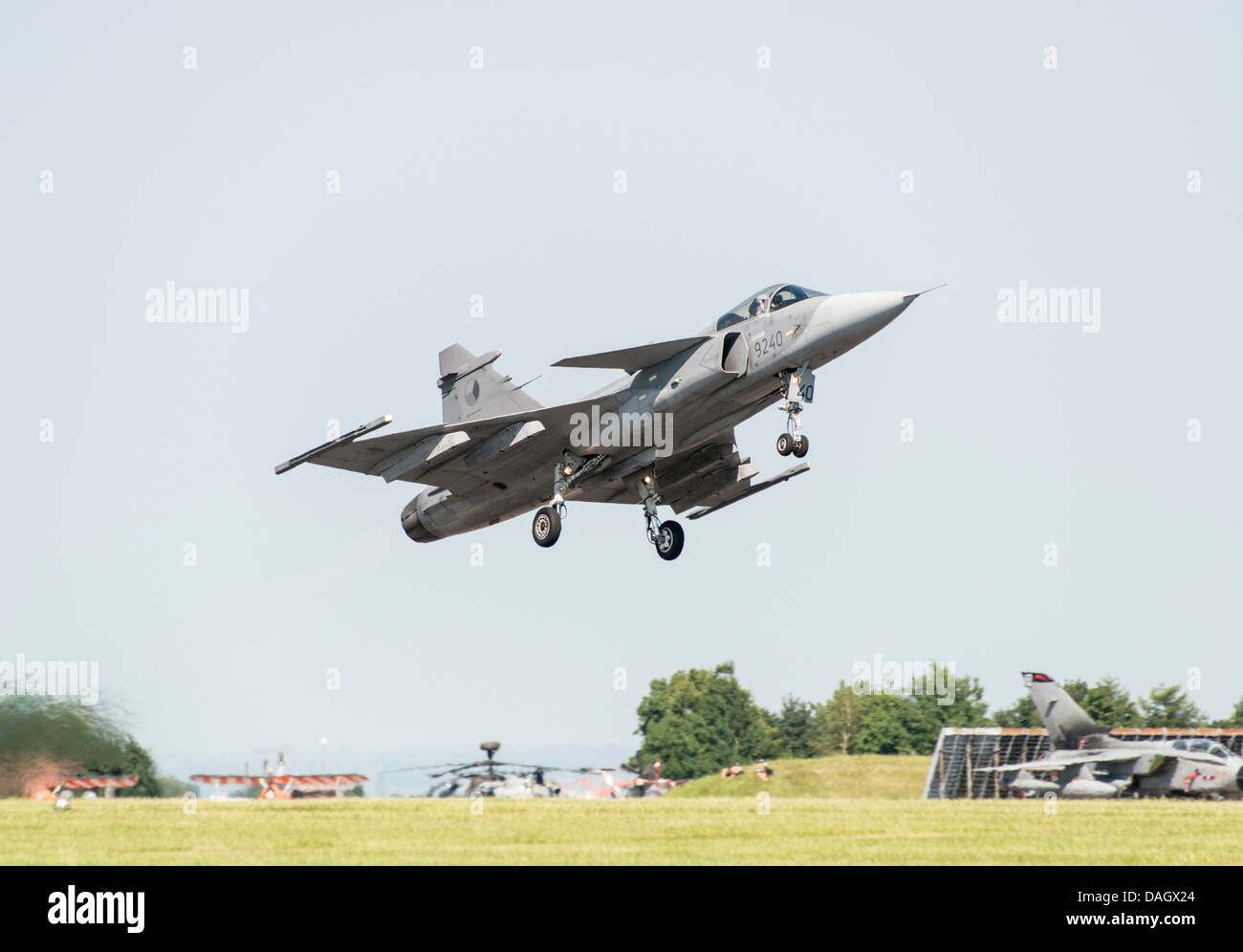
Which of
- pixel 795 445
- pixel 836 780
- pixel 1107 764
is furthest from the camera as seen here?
pixel 836 780

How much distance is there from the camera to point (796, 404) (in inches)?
897

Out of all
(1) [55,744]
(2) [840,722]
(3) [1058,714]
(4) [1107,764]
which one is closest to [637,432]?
(1) [55,744]

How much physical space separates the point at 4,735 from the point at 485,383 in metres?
12.7

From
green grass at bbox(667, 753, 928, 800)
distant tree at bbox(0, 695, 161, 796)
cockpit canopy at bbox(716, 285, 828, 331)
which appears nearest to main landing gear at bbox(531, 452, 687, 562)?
cockpit canopy at bbox(716, 285, 828, 331)

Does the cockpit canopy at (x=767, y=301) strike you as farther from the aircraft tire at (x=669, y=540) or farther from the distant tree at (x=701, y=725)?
the distant tree at (x=701, y=725)

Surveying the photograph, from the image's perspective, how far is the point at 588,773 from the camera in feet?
129

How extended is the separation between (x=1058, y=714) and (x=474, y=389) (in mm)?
22301

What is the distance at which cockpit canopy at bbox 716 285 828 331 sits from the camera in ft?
76.6

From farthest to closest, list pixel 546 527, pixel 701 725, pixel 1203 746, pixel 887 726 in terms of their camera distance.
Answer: pixel 701 725 < pixel 887 726 < pixel 1203 746 < pixel 546 527

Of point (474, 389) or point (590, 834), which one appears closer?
point (590, 834)

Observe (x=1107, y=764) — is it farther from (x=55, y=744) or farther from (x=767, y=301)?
(x=55, y=744)

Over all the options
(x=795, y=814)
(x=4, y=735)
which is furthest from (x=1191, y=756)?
(x=4, y=735)
